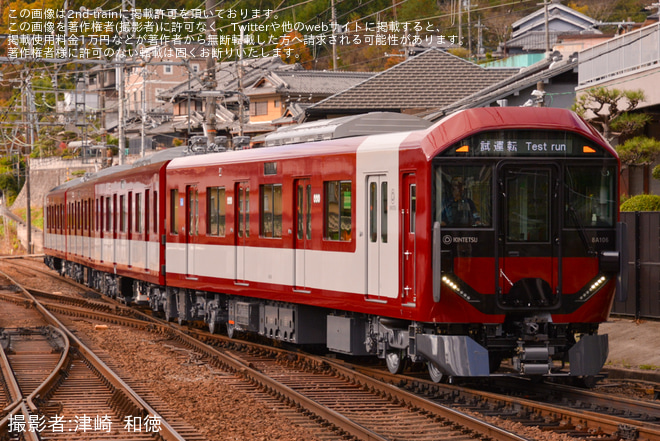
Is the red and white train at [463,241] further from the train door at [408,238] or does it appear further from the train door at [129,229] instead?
the train door at [129,229]

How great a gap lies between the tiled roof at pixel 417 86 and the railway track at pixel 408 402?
66.6ft

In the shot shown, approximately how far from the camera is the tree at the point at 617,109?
1825 centimetres

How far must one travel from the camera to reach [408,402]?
10.5 m

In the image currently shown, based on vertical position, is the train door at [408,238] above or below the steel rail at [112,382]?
above

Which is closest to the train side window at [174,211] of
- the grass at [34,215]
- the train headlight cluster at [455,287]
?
the train headlight cluster at [455,287]

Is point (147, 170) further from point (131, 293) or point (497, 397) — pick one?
point (497, 397)

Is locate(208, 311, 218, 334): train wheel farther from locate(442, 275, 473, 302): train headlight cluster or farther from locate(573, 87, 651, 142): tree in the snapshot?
locate(442, 275, 473, 302): train headlight cluster

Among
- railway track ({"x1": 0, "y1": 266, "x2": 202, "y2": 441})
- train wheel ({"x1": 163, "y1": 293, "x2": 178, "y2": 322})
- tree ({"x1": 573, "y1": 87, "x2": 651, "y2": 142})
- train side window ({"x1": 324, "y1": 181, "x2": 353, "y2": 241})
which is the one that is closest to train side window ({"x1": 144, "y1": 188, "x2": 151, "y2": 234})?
train wheel ({"x1": 163, "y1": 293, "x2": 178, "y2": 322})

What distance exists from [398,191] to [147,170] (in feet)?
33.3

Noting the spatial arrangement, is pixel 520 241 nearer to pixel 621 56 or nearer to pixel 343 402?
pixel 343 402

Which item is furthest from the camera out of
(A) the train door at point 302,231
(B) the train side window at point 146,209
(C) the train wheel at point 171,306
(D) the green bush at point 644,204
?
(B) the train side window at point 146,209

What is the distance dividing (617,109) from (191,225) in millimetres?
7990

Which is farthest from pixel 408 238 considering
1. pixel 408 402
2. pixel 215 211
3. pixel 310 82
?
pixel 310 82

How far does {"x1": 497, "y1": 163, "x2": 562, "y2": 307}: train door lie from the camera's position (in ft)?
34.4
